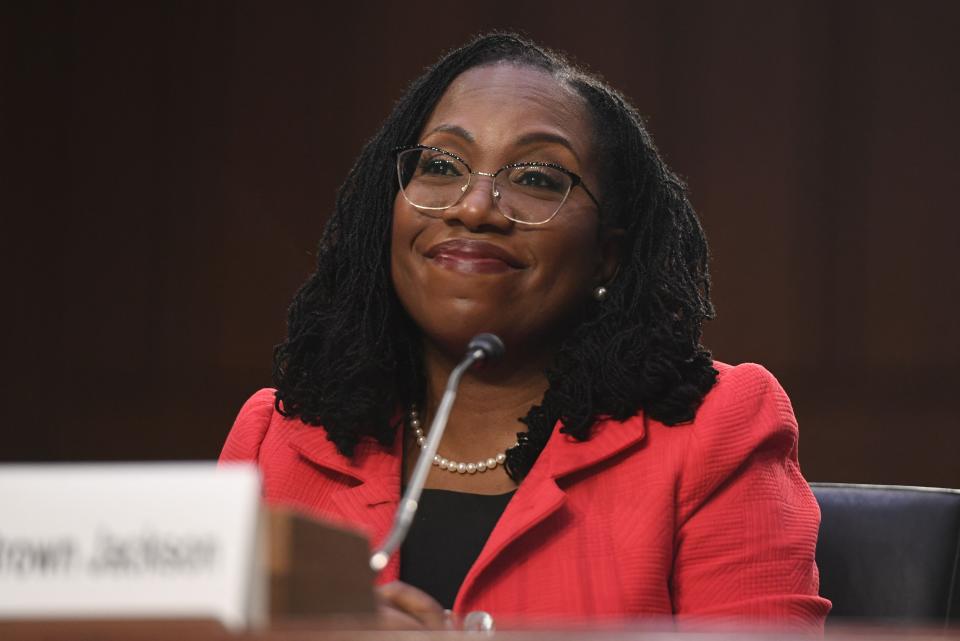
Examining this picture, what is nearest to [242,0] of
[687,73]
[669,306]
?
[687,73]

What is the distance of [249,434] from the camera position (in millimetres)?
1896

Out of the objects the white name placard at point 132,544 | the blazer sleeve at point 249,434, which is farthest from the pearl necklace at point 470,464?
the white name placard at point 132,544

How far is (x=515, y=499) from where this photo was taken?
1667 millimetres

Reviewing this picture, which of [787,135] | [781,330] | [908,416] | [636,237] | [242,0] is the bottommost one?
[908,416]

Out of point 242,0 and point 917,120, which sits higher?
point 242,0

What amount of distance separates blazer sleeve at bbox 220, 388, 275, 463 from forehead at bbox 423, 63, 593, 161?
1.62ft

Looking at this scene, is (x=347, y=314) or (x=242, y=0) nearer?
(x=347, y=314)

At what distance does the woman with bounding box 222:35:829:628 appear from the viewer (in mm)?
1613

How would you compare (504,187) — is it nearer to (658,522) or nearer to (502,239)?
(502,239)

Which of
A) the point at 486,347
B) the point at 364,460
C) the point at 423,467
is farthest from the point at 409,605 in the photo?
the point at 364,460

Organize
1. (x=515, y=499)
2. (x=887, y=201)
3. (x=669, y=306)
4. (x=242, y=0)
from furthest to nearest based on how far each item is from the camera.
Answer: (x=242, y=0) → (x=887, y=201) → (x=669, y=306) → (x=515, y=499)

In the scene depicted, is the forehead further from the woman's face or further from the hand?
the hand

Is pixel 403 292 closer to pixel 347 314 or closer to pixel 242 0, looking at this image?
pixel 347 314

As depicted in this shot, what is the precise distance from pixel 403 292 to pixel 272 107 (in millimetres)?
1738
